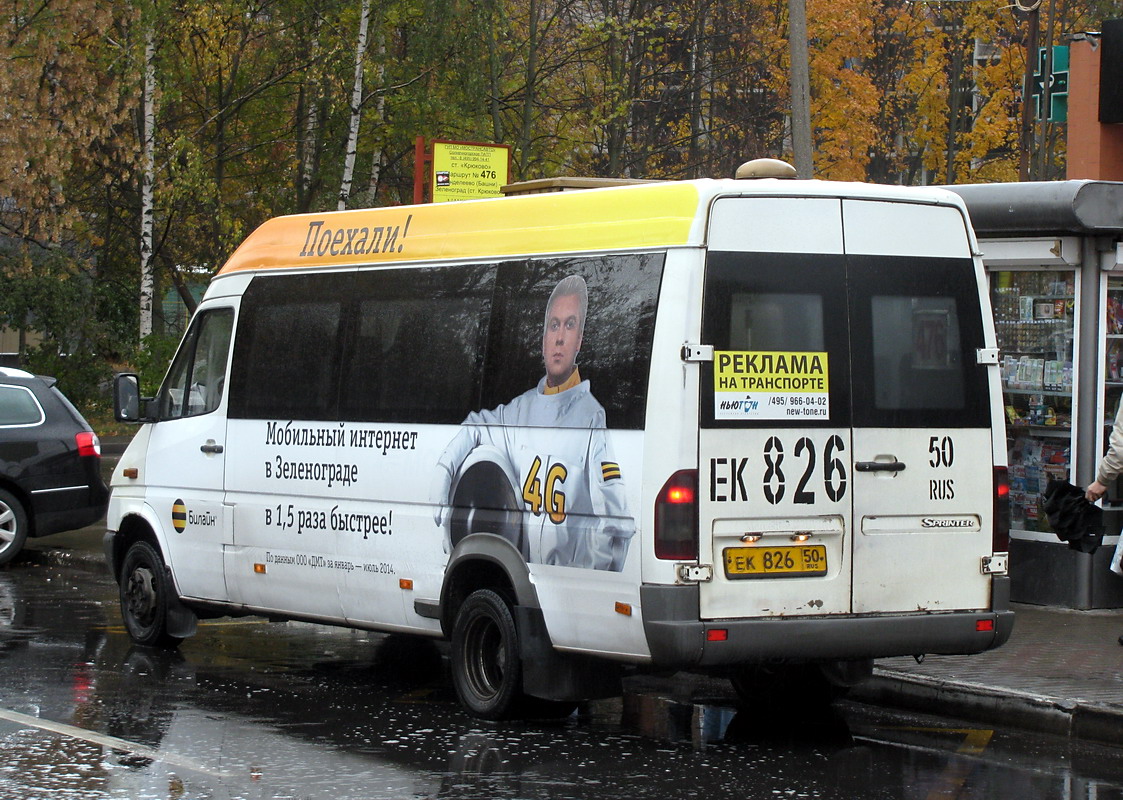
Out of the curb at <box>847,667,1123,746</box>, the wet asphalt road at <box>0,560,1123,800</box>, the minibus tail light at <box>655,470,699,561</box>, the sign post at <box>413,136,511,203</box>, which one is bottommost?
the wet asphalt road at <box>0,560,1123,800</box>

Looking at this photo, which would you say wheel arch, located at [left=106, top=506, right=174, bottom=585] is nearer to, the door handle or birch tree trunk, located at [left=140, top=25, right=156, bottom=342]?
the door handle

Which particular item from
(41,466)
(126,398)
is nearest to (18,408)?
(41,466)

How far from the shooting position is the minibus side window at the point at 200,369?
10305 mm

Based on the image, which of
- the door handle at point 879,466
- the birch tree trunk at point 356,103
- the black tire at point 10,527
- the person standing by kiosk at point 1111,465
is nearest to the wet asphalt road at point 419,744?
the door handle at point 879,466

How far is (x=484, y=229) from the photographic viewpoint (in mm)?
8570

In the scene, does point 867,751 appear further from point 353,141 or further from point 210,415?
point 353,141

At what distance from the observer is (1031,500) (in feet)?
39.5

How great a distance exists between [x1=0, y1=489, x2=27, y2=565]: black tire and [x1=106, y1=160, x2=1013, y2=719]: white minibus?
6.59m

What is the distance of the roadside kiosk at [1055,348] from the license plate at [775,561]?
15.0 ft

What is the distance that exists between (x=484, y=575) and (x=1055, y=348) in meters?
5.32

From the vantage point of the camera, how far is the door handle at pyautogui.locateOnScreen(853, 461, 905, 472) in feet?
25.1

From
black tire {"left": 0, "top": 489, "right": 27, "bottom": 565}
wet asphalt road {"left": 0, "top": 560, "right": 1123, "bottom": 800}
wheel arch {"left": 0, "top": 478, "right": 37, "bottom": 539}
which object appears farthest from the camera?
wheel arch {"left": 0, "top": 478, "right": 37, "bottom": 539}

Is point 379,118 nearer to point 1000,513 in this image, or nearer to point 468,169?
point 468,169

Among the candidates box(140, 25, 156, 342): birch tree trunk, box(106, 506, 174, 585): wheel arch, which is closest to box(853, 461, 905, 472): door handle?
box(106, 506, 174, 585): wheel arch
